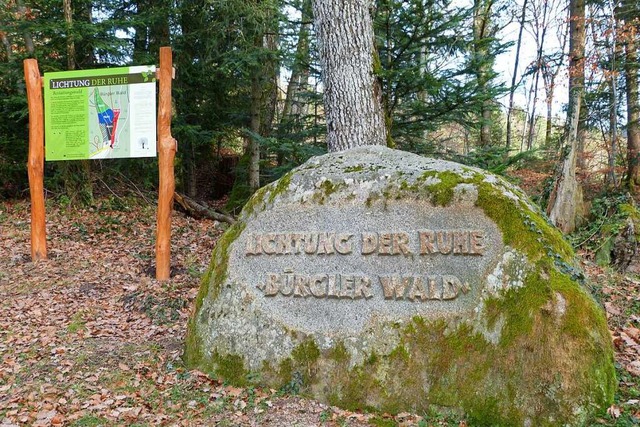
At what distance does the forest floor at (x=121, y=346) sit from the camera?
12.4 ft

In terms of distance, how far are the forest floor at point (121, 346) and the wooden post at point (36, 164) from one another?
1.12 ft

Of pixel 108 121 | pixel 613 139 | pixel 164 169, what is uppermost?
pixel 613 139

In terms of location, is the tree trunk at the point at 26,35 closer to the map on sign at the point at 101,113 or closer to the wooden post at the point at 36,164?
the wooden post at the point at 36,164

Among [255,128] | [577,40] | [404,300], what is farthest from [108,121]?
[577,40]

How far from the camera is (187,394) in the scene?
4070 mm

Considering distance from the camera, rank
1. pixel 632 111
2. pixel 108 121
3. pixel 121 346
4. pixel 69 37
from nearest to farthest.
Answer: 1. pixel 121 346
2. pixel 108 121
3. pixel 69 37
4. pixel 632 111

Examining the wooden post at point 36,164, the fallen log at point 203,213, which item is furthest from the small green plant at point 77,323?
the fallen log at point 203,213

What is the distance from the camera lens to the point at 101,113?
746cm

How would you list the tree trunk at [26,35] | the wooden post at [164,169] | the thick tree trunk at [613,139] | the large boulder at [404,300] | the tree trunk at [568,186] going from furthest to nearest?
the thick tree trunk at [613,139]
the tree trunk at [26,35]
the tree trunk at [568,186]
the wooden post at [164,169]
the large boulder at [404,300]

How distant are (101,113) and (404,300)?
5.96 m

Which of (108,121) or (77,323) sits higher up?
(108,121)

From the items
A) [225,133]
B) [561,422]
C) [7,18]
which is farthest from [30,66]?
[561,422]

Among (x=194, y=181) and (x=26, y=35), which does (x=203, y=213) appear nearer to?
(x=194, y=181)

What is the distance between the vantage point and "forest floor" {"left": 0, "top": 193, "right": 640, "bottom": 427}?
3768 mm
